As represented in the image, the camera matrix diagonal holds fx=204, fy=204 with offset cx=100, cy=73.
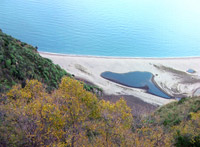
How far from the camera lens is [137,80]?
3628 centimetres

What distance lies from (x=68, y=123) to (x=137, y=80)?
26.9 m

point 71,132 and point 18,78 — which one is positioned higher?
point 18,78

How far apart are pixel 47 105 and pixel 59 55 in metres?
32.4

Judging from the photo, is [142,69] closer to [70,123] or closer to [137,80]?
[137,80]

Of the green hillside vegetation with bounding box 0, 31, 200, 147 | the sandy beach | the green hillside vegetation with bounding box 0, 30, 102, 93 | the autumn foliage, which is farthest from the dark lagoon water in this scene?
the autumn foliage

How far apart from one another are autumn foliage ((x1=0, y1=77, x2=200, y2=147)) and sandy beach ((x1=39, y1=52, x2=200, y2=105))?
18.9m

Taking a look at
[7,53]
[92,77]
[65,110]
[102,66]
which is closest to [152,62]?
[102,66]

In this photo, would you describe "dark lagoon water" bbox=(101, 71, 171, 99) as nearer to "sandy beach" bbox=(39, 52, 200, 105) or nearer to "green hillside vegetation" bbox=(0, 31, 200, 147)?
"sandy beach" bbox=(39, 52, 200, 105)

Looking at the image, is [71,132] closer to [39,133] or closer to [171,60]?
[39,133]

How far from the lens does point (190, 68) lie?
140 feet

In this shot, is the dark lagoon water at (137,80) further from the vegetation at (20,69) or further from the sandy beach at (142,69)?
the vegetation at (20,69)

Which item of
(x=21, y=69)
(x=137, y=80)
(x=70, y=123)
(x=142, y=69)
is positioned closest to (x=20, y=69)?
(x=21, y=69)

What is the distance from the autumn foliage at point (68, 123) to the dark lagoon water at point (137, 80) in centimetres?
2054

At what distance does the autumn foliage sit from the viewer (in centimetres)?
950
